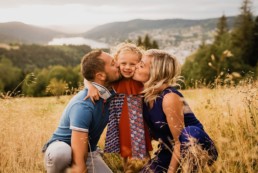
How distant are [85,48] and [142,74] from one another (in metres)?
177

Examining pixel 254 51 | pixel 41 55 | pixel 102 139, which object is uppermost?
pixel 102 139

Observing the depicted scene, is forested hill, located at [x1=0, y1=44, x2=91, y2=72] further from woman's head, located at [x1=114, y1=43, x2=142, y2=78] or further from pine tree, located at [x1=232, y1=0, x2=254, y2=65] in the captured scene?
woman's head, located at [x1=114, y1=43, x2=142, y2=78]

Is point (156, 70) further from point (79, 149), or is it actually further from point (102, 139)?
point (102, 139)

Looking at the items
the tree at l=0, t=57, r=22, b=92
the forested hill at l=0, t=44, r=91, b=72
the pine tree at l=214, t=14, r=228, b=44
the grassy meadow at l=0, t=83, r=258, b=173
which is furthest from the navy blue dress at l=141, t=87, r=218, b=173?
the forested hill at l=0, t=44, r=91, b=72

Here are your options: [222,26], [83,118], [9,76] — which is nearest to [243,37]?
[222,26]

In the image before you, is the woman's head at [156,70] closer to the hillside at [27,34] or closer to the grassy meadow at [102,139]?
the grassy meadow at [102,139]

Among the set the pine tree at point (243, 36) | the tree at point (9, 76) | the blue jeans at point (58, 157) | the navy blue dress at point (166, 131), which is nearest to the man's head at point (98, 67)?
the navy blue dress at point (166, 131)

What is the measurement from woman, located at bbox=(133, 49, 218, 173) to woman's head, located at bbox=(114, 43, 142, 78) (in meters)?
0.11

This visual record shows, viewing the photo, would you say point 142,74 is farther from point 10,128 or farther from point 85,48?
point 85,48

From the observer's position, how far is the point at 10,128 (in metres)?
4.79

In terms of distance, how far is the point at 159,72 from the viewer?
375cm

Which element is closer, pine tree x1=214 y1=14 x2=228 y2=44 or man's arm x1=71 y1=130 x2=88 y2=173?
man's arm x1=71 y1=130 x2=88 y2=173

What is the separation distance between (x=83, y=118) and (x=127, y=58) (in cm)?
90

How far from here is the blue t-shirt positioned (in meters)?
3.50
